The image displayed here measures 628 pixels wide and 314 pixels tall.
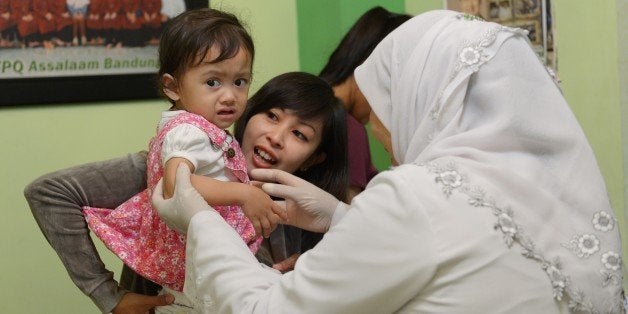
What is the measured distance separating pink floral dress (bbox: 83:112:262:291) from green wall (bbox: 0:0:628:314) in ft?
2.59

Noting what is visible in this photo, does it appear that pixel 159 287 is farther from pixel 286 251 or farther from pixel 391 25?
pixel 391 25

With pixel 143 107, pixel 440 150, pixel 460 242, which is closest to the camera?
pixel 460 242

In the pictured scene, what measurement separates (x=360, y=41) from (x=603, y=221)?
4.55 feet

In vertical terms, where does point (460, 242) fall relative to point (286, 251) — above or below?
above

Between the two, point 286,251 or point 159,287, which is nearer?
point 159,287

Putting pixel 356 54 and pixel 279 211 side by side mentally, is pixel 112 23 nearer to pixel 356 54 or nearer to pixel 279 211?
pixel 356 54

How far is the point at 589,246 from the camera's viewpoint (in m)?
1.33

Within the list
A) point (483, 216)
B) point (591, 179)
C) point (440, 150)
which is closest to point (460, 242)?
point (483, 216)

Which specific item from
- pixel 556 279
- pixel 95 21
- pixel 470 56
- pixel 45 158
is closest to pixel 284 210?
pixel 470 56

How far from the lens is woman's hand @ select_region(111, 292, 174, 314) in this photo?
5.99 ft

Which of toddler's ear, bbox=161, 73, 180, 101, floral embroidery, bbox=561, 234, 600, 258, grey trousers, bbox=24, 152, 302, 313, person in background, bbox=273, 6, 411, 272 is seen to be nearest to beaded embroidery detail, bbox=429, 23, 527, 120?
floral embroidery, bbox=561, 234, 600, 258

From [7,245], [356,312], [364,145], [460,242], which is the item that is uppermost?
[460,242]

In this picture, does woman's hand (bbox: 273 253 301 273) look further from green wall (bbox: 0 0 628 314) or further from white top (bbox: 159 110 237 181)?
green wall (bbox: 0 0 628 314)

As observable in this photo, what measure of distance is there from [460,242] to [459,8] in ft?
5.60
